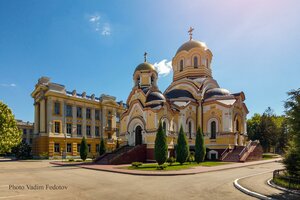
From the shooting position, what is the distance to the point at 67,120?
4494cm

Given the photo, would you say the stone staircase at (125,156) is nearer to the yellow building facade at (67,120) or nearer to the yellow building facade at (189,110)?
the yellow building facade at (189,110)

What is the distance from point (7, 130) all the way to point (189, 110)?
2460 centimetres

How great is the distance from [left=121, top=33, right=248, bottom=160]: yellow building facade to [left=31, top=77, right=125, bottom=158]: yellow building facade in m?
13.0

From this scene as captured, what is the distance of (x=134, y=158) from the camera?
3039 centimetres

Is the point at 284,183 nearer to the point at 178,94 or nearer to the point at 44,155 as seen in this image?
the point at 178,94

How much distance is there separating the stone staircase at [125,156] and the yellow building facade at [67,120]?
50.3ft

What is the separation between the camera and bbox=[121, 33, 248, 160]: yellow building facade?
1294 inches

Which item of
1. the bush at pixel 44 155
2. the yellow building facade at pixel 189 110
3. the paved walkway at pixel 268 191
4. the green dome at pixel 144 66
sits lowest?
the bush at pixel 44 155

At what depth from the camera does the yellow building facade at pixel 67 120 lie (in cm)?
4219

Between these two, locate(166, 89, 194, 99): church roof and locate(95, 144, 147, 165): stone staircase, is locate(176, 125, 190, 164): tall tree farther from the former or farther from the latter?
locate(166, 89, 194, 99): church roof

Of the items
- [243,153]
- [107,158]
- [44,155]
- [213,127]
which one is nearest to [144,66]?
[213,127]

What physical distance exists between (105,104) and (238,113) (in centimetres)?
2636

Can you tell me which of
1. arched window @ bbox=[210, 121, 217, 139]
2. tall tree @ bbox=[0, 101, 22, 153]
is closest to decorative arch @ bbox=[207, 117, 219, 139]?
arched window @ bbox=[210, 121, 217, 139]

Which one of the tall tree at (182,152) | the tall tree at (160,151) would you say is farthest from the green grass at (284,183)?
the tall tree at (182,152)
